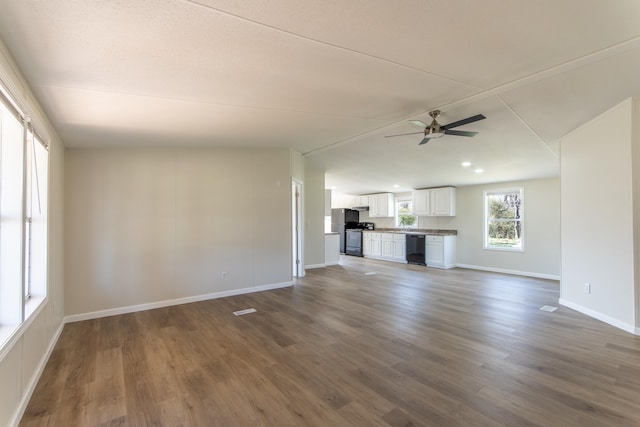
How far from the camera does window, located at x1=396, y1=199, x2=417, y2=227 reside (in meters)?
9.33

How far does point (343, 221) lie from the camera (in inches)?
406

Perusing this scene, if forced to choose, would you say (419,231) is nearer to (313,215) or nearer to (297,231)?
(313,215)

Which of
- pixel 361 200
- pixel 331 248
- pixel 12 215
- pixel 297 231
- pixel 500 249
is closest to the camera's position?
pixel 12 215

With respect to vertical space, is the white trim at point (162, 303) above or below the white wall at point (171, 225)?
below

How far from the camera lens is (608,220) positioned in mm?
3484

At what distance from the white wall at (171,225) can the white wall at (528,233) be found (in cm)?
513

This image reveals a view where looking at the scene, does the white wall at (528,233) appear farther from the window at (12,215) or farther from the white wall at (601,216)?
the window at (12,215)

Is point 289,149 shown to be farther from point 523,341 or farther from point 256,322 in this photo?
point 523,341

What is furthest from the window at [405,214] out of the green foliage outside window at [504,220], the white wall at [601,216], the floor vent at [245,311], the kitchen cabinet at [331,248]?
the floor vent at [245,311]

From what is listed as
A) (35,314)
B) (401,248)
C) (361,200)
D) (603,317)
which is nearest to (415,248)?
(401,248)

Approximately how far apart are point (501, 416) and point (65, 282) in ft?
15.8

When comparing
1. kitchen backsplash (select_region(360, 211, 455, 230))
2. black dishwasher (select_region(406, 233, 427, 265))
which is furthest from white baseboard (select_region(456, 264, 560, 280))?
kitchen backsplash (select_region(360, 211, 455, 230))

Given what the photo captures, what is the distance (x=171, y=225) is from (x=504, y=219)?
7.33 metres

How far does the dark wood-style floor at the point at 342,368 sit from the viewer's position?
1951 millimetres
